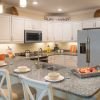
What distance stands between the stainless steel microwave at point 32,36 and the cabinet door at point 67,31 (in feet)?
3.34

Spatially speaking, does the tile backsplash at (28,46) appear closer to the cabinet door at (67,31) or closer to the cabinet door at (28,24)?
the cabinet door at (67,31)

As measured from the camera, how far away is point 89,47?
4.23 m

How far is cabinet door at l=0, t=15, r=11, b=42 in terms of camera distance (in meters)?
4.23

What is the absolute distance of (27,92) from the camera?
150 centimetres

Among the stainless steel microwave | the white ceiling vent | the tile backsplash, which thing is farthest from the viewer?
the white ceiling vent

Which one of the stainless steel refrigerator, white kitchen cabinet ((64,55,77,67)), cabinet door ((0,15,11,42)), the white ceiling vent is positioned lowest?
white kitchen cabinet ((64,55,77,67))

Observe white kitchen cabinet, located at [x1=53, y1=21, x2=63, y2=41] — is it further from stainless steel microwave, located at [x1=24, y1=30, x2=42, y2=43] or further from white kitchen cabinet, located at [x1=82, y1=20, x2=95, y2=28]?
white kitchen cabinet, located at [x1=82, y1=20, x2=95, y2=28]

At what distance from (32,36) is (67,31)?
4.72 feet

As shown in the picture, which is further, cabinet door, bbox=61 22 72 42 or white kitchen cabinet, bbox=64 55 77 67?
cabinet door, bbox=61 22 72 42

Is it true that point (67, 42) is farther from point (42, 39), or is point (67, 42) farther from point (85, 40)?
point (85, 40)

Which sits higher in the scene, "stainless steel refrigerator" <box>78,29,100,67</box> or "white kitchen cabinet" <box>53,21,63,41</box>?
"white kitchen cabinet" <box>53,21,63,41</box>

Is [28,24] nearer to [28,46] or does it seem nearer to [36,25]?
[36,25]

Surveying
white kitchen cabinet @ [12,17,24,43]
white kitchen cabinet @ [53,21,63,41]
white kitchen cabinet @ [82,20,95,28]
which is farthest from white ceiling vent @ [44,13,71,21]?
white kitchen cabinet @ [12,17,24,43]

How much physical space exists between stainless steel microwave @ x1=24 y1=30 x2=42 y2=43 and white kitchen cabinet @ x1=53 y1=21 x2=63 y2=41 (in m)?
0.78
